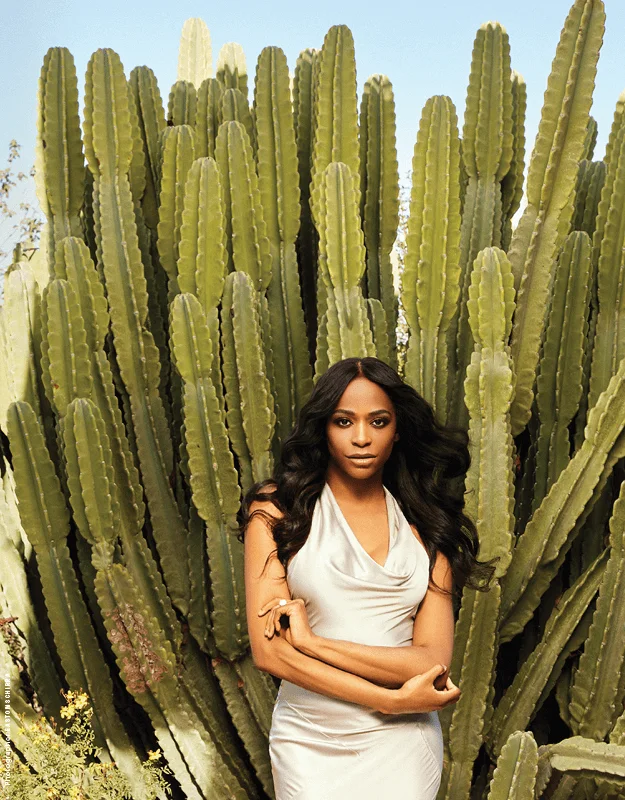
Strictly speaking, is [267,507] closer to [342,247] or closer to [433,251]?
[342,247]

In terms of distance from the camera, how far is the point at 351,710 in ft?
7.33

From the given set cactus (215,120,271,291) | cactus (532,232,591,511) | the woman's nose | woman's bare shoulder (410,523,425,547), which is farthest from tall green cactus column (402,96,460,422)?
the woman's nose

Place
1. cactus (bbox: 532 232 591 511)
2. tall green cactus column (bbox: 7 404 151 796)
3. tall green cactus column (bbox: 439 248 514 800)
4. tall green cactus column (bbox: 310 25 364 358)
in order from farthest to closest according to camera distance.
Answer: tall green cactus column (bbox: 310 25 364 358), cactus (bbox: 532 232 591 511), tall green cactus column (bbox: 7 404 151 796), tall green cactus column (bbox: 439 248 514 800)

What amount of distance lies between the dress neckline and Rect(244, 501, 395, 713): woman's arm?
155mm

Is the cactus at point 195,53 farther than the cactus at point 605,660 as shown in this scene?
Yes

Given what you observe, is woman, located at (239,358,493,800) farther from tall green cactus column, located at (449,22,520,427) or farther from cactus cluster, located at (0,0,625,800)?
tall green cactus column, located at (449,22,520,427)

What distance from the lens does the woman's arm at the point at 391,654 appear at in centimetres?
216

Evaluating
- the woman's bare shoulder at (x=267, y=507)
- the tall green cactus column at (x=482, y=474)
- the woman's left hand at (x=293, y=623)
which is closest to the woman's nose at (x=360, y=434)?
the woman's bare shoulder at (x=267, y=507)

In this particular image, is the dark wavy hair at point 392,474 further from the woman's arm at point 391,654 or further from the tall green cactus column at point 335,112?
the tall green cactus column at point 335,112

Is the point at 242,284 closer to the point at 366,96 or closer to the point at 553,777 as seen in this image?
the point at 366,96

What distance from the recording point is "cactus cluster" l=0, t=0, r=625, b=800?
10.7ft

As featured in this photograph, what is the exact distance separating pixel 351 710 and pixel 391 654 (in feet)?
0.55

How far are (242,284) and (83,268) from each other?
Answer: 0.56 meters

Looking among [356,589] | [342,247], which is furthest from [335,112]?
[356,589]
